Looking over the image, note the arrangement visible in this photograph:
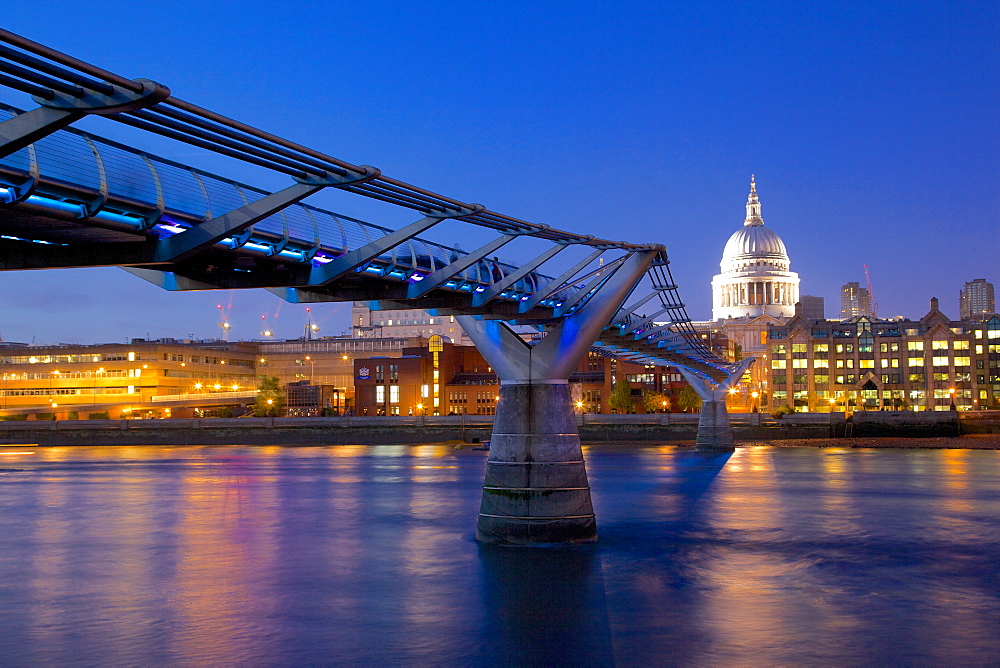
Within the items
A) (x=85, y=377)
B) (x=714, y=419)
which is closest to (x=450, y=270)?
(x=714, y=419)

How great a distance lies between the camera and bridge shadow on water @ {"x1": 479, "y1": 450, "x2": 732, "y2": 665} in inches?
817

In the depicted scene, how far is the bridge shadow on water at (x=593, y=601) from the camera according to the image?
20750mm

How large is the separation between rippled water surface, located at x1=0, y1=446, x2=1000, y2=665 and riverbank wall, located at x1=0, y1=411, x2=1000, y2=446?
52.1 meters

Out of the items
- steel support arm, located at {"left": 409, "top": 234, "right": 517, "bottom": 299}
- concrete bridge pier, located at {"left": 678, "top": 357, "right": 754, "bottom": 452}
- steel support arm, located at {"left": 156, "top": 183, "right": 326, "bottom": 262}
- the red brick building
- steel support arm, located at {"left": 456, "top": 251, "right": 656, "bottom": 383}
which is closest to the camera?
steel support arm, located at {"left": 156, "top": 183, "right": 326, "bottom": 262}

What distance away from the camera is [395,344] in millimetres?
197250

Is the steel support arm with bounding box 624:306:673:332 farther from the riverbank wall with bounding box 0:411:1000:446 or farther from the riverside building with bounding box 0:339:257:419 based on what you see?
the riverside building with bounding box 0:339:257:419

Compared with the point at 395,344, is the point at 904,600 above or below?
below

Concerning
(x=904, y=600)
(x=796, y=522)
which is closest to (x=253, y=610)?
(x=904, y=600)

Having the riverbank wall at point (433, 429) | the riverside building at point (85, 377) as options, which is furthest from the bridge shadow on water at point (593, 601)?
the riverside building at point (85, 377)

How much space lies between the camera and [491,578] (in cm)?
2755

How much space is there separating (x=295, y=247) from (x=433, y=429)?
9491 cm

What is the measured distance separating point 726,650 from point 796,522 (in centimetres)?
2208

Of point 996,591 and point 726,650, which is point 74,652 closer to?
point 726,650

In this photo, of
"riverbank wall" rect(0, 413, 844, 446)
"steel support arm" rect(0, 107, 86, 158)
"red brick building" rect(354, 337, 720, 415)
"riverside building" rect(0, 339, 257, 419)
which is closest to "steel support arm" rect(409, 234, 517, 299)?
"steel support arm" rect(0, 107, 86, 158)
